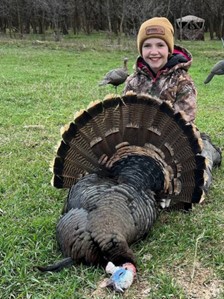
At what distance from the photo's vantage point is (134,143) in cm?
283

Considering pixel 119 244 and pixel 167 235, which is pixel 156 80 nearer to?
pixel 167 235

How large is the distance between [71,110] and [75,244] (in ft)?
14.8

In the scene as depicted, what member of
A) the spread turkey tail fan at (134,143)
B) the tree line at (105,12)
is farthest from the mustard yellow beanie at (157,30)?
the tree line at (105,12)

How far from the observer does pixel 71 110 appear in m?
6.57

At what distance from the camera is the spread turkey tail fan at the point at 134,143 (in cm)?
270

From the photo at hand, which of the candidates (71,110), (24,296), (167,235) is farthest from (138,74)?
(71,110)

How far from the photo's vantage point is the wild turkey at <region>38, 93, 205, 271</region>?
2.42 metres

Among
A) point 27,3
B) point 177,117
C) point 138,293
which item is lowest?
point 138,293

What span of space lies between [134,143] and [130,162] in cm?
14

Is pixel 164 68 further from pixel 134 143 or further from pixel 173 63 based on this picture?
pixel 134 143

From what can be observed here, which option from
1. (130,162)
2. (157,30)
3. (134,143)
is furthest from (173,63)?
(130,162)

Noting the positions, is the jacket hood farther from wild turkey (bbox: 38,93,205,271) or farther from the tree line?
the tree line

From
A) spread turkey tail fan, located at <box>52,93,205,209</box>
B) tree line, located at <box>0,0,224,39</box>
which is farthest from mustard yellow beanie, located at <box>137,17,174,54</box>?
tree line, located at <box>0,0,224,39</box>

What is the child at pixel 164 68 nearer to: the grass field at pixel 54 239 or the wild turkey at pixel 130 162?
the wild turkey at pixel 130 162
